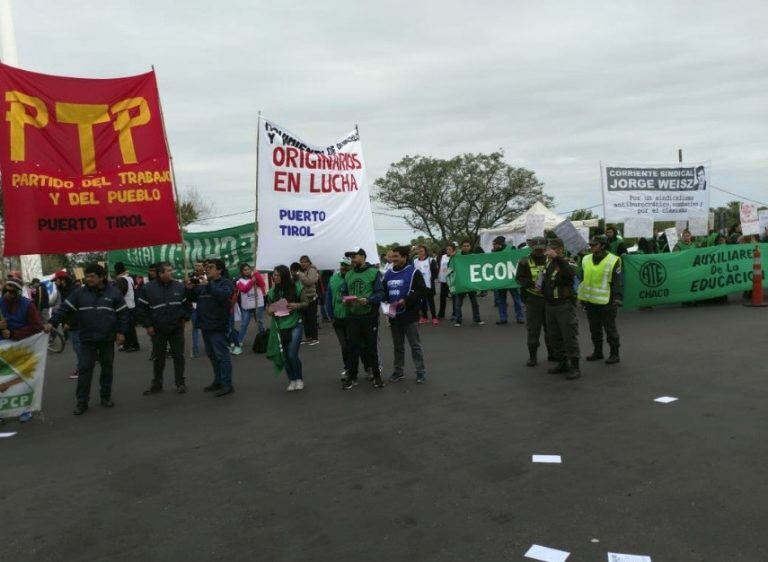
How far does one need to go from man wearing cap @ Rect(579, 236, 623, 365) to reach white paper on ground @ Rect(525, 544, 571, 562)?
5209 mm

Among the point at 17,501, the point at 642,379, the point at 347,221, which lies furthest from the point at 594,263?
the point at 17,501

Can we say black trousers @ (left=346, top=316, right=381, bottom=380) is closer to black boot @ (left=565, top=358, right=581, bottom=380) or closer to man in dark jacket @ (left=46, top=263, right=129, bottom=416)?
black boot @ (left=565, top=358, right=581, bottom=380)

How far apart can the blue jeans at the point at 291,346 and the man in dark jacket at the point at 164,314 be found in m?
1.45

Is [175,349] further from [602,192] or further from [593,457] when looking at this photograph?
[602,192]

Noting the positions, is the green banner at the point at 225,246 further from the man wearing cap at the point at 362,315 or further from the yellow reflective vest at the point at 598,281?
the yellow reflective vest at the point at 598,281

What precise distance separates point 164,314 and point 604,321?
229 inches

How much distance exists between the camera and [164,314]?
7.95 meters

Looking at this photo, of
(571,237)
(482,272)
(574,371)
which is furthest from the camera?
(482,272)

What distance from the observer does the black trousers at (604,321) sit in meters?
8.12

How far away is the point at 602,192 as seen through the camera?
46.5ft

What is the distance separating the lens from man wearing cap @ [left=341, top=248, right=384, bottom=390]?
7.53m

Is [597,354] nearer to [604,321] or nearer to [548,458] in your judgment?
[604,321]

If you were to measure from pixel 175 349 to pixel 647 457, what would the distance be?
5873mm

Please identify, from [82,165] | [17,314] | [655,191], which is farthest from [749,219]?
[17,314]
